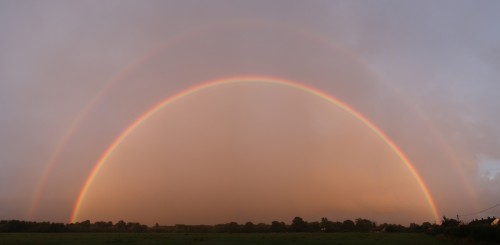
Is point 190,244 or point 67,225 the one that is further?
point 67,225

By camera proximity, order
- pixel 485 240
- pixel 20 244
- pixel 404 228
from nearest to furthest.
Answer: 1. pixel 485 240
2. pixel 20 244
3. pixel 404 228

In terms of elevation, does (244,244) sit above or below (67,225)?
below

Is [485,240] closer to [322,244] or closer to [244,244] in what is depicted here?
[322,244]

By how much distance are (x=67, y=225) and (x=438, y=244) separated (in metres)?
158

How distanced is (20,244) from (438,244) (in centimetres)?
6128

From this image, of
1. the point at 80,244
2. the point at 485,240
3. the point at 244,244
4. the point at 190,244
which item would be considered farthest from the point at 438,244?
the point at 80,244

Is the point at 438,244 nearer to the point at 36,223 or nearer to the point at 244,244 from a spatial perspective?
the point at 244,244

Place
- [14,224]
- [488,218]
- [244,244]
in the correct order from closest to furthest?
[244,244], [488,218], [14,224]

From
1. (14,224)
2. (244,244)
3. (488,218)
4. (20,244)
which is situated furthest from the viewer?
(14,224)

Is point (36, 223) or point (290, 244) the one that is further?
point (36, 223)

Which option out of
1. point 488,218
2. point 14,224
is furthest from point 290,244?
point 14,224

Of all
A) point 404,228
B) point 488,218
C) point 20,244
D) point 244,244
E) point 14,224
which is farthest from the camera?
point 404,228

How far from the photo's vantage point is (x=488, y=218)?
112 meters

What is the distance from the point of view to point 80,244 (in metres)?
64.1
